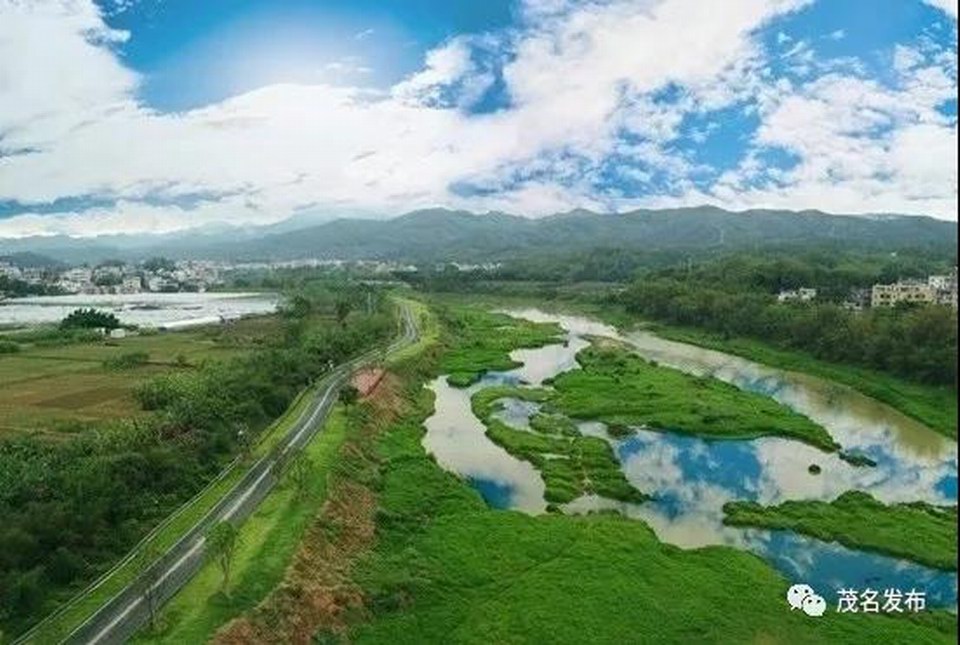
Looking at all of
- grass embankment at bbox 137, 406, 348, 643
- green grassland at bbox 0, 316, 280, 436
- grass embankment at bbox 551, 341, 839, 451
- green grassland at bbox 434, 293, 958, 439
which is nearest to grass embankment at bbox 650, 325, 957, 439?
green grassland at bbox 434, 293, 958, 439

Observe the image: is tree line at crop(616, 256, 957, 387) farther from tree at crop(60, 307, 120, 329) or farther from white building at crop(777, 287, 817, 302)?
tree at crop(60, 307, 120, 329)

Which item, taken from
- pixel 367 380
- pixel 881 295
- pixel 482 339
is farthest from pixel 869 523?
pixel 881 295

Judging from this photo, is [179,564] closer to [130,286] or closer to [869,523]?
[869,523]

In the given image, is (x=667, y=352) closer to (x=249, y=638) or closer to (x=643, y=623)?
(x=643, y=623)

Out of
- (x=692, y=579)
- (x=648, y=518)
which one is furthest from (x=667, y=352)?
(x=692, y=579)

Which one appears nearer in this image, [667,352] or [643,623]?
[643,623]

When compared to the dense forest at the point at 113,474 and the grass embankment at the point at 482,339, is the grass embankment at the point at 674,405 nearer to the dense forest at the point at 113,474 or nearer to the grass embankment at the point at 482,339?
the grass embankment at the point at 482,339
